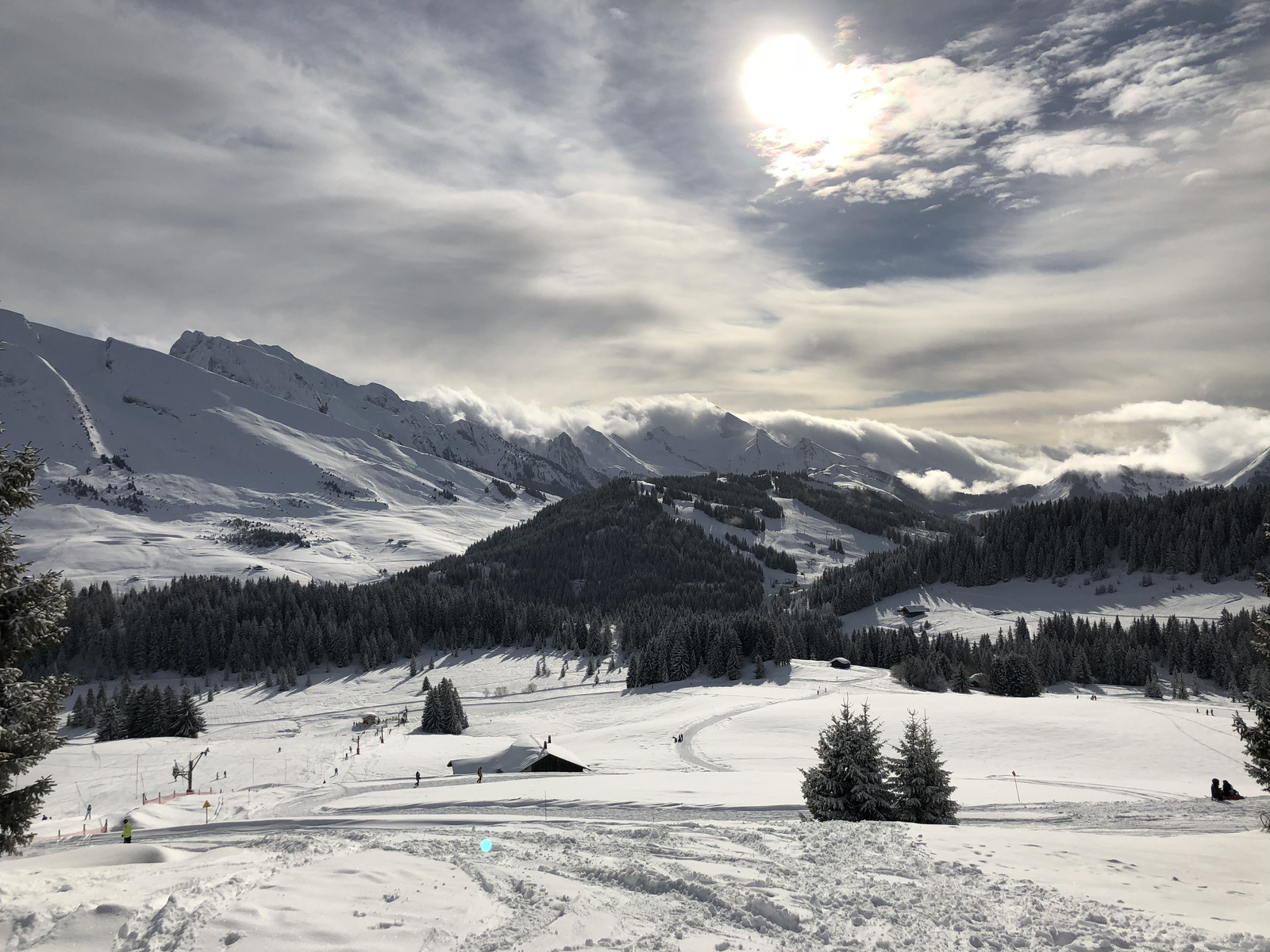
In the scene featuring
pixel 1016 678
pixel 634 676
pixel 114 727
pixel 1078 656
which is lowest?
pixel 114 727

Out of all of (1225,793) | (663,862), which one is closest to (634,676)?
(1225,793)

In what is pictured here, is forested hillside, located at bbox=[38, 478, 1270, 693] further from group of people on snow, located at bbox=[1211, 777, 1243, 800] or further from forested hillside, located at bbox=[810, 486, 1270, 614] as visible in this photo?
group of people on snow, located at bbox=[1211, 777, 1243, 800]

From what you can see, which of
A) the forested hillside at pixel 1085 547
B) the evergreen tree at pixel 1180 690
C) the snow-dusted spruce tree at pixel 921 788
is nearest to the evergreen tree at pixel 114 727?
the snow-dusted spruce tree at pixel 921 788

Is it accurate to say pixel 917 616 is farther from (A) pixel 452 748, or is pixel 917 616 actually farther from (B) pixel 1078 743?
(A) pixel 452 748

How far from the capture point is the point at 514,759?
1954 inches

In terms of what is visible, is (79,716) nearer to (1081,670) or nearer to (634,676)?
(634,676)

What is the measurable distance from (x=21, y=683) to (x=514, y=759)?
1551 inches

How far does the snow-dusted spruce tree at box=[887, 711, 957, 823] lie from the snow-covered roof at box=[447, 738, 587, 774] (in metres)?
27.6

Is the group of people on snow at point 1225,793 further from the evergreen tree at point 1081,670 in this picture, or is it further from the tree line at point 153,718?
the tree line at point 153,718

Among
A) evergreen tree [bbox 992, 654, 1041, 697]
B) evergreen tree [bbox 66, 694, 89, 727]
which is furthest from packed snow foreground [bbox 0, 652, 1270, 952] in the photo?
→ evergreen tree [bbox 66, 694, 89, 727]

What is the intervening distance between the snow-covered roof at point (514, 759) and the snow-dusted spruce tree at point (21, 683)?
3691 centimetres

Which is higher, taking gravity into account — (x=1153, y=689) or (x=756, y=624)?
(x=756, y=624)

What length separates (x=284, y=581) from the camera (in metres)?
162

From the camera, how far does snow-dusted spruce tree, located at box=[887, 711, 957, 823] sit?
81.7ft
